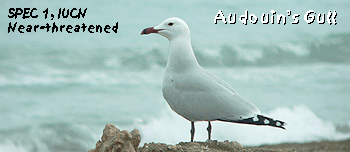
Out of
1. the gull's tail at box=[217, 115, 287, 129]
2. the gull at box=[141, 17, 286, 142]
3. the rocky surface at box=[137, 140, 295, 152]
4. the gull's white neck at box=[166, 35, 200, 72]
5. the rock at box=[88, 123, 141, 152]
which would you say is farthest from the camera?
the gull's white neck at box=[166, 35, 200, 72]

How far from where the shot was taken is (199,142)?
497 cm

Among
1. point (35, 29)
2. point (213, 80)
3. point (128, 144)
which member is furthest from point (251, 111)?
point (35, 29)

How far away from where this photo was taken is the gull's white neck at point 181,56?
17.0 ft

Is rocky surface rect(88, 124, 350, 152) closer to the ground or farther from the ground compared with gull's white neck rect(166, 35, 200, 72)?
closer to the ground

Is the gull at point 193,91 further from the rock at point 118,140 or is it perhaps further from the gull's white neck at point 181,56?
the rock at point 118,140

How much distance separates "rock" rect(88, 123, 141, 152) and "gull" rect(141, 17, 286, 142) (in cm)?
122

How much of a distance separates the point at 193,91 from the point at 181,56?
53 cm

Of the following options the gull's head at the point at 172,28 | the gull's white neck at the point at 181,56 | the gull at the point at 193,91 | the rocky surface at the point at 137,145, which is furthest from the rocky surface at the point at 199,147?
the gull's head at the point at 172,28

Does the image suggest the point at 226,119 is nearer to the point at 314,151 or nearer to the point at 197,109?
the point at 197,109

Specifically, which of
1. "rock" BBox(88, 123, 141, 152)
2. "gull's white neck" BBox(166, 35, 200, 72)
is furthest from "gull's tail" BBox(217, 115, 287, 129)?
"rock" BBox(88, 123, 141, 152)

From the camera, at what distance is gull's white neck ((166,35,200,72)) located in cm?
519

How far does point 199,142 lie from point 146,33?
1764 millimetres

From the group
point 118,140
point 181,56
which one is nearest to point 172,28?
point 181,56

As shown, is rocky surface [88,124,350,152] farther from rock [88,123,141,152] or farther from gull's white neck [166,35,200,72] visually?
gull's white neck [166,35,200,72]
